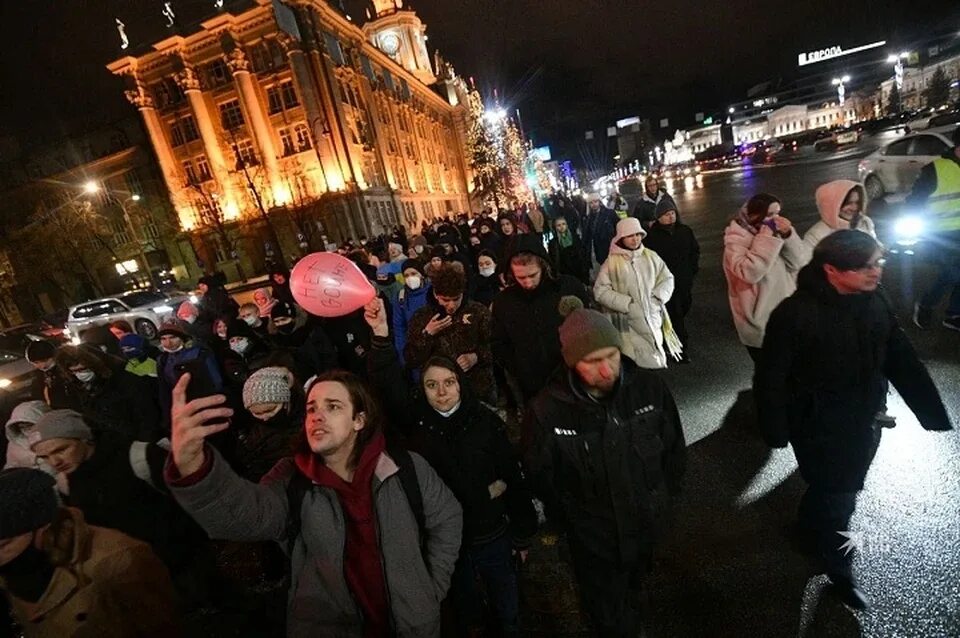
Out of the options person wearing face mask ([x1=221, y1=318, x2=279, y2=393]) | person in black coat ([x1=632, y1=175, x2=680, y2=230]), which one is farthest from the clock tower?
person wearing face mask ([x1=221, y1=318, x2=279, y2=393])

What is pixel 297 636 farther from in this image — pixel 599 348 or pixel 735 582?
pixel 735 582

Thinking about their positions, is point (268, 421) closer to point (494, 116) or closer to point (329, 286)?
point (329, 286)

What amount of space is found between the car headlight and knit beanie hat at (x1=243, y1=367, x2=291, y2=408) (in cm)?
743

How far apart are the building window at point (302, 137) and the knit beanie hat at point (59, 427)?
4026 centimetres

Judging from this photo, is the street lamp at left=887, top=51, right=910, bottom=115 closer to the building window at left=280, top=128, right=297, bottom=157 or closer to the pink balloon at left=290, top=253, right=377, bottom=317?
the building window at left=280, top=128, right=297, bottom=157

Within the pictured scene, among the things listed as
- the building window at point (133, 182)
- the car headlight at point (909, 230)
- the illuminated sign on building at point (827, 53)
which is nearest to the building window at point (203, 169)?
the building window at point (133, 182)

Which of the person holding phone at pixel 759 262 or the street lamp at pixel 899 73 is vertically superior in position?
the street lamp at pixel 899 73

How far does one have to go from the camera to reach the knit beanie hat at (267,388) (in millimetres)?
2850

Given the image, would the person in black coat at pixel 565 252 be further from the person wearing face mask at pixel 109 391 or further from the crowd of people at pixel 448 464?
the person wearing face mask at pixel 109 391

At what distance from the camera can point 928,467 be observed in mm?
3414

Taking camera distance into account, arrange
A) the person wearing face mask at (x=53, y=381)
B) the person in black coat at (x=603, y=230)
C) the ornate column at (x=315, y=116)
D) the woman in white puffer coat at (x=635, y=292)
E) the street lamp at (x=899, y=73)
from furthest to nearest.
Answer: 1. the street lamp at (x=899, y=73)
2. the ornate column at (x=315, y=116)
3. the person in black coat at (x=603, y=230)
4. the person wearing face mask at (x=53, y=381)
5. the woman in white puffer coat at (x=635, y=292)

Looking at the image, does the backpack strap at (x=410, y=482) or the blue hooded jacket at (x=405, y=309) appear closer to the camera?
the backpack strap at (x=410, y=482)

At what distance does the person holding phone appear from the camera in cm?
389

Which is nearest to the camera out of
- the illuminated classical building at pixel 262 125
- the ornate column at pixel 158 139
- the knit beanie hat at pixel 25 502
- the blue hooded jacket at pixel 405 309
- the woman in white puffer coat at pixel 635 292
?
the knit beanie hat at pixel 25 502
